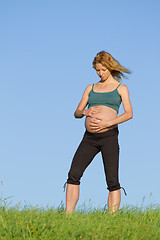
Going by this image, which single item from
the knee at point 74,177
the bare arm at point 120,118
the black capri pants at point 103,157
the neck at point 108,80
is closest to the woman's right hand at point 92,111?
the bare arm at point 120,118

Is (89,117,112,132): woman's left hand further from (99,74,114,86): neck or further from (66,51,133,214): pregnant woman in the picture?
(99,74,114,86): neck

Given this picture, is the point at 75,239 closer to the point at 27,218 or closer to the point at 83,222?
the point at 83,222

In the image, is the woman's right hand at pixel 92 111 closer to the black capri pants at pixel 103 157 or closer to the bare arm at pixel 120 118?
the bare arm at pixel 120 118

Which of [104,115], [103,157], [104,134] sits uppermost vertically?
[104,115]

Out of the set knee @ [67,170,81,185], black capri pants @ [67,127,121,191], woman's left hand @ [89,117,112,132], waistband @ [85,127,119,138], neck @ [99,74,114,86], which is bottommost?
knee @ [67,170,81,185]

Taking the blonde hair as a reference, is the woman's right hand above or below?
below

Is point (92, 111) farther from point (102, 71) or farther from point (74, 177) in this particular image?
point (74, 177)

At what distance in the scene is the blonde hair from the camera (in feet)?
18.9

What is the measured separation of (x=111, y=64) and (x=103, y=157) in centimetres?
153

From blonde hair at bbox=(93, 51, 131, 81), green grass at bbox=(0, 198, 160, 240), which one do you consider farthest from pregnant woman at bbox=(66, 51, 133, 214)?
green grass at bbox=(0, 198, 160, 240)

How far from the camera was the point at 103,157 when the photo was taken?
5.69 m

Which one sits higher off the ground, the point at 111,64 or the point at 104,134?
the point at 111,64

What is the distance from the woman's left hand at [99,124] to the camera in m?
5.50

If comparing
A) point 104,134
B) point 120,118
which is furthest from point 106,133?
point 120,118
